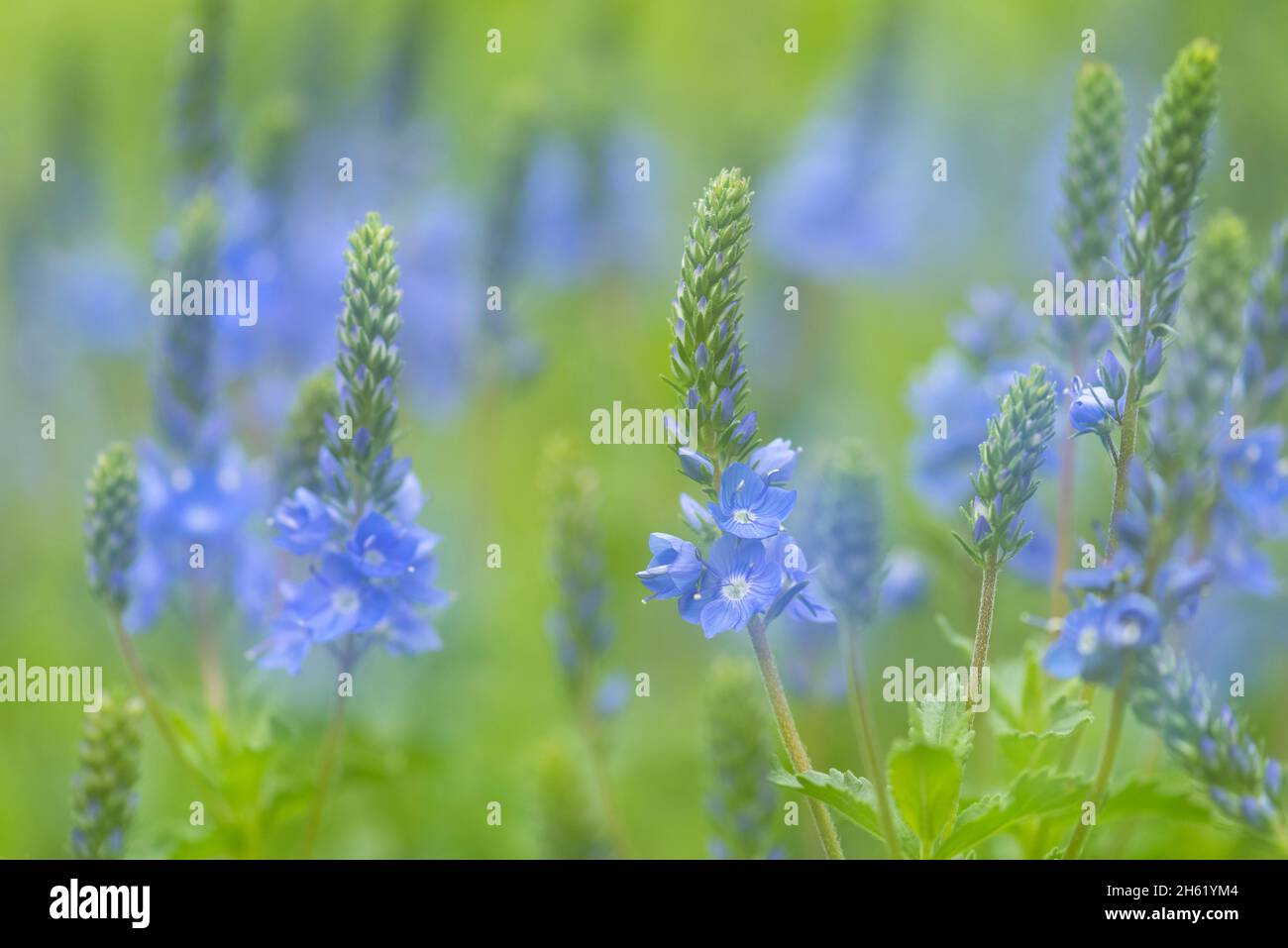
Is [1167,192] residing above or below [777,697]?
above

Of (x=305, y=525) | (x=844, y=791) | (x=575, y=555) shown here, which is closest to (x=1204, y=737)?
(x=844, y=791)

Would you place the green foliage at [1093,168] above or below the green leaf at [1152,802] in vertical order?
above

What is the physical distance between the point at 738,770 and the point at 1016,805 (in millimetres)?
811

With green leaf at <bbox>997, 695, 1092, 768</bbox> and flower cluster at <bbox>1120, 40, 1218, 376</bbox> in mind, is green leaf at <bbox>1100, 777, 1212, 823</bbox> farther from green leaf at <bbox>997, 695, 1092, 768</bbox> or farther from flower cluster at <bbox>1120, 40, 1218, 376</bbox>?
flower cluster at <bbox>1120, 40, 1218, 376</bbox>

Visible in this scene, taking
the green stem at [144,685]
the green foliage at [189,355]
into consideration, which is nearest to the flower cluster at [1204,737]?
the green stem at [144,685]

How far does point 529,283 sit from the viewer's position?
7.63m

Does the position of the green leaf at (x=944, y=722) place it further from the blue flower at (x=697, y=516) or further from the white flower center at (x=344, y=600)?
the white flower center at (x=344, y=600)

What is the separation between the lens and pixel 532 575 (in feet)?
22.1

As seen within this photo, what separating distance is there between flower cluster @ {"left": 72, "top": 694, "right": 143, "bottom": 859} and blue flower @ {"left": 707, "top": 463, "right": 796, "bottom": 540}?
1519mm

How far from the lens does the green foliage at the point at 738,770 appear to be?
3488mm

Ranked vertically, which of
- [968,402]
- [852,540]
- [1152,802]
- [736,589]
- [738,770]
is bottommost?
[1152,802]
